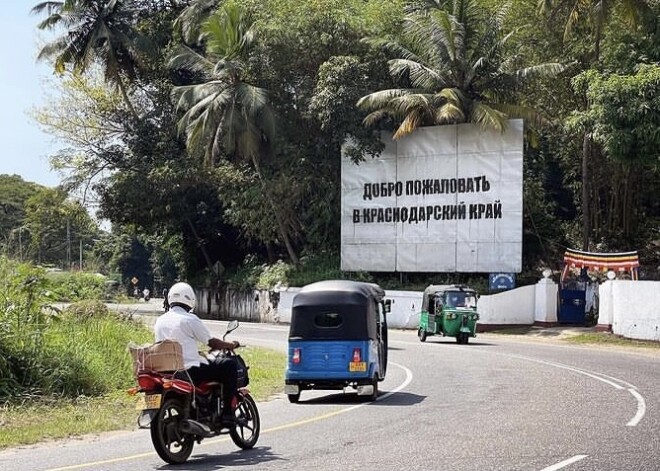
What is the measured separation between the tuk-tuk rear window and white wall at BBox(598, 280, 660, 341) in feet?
60.3

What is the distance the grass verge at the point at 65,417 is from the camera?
12.7m

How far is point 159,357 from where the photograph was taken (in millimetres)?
10000

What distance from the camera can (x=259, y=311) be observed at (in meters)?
51.4

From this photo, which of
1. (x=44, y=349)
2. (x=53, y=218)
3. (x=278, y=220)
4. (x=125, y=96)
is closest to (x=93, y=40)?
(x=125, y=96)

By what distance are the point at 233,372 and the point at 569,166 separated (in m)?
39.6

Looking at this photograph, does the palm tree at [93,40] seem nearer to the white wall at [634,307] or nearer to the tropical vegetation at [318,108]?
the tropical vegetation at [318,108]

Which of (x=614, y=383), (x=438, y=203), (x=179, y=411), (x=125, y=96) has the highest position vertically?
(x=125, y=96)

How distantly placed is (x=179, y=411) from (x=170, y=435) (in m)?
0.26

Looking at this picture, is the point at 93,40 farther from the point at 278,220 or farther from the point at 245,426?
the point at 245,426

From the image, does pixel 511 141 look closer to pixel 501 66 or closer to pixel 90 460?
pixel 501 66

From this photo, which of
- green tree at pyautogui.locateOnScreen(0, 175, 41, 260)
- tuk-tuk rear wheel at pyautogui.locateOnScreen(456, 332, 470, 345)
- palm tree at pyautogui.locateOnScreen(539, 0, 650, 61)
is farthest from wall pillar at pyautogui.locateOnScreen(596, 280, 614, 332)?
green tree at pyautogui.locateOnScreen(0, 175, 41, 260)

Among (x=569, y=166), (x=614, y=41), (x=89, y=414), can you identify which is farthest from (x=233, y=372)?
(x=569, y=166)

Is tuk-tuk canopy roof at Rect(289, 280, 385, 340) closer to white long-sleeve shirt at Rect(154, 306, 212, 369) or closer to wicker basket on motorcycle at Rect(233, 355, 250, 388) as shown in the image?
wicker basket on motorcycle at Rect(233, 355, 250, 388)

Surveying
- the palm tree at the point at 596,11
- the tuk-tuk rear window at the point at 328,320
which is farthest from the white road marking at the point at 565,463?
the palm tree at the point at 596,11
